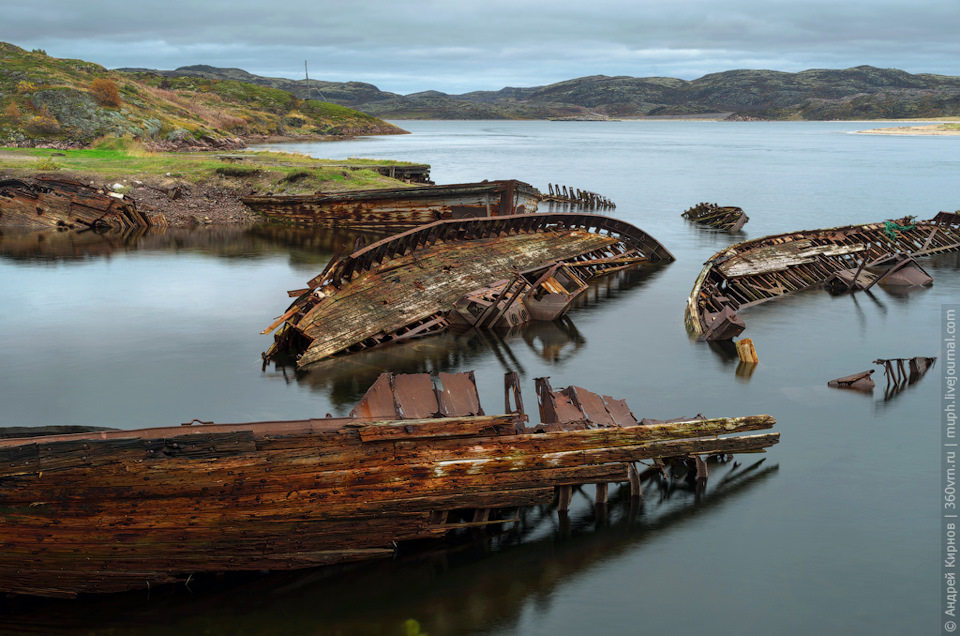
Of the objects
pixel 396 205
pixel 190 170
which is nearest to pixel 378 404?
pixel 396 205

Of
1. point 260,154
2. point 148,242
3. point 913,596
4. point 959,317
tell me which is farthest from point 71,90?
point 913,596

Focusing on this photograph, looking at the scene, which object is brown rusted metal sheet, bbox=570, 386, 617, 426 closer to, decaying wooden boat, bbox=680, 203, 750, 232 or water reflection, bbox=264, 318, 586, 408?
water reflection, bbox=264, 318, 586, 408

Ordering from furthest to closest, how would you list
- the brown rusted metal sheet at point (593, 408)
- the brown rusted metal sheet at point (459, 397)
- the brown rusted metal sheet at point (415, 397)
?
the brown rusted metal sheet at point (593, 408)
the brown rusted metal sheet at point (459, 397)
the brown rusted metal sheet at point (415, 397)

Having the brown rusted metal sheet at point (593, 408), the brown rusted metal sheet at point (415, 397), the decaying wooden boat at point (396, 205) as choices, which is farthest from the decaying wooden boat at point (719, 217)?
the brown rusted metal sheet at point (415, 397)

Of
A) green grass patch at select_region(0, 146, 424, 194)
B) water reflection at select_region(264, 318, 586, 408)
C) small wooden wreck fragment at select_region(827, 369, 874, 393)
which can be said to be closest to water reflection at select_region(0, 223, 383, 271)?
green grass patch at select_region(0, 146, 424, 194)

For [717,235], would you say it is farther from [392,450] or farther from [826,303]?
[392,450]

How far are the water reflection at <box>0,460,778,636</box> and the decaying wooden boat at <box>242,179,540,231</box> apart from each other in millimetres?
28843

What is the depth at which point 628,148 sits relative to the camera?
158 meters

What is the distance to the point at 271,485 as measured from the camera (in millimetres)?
10375

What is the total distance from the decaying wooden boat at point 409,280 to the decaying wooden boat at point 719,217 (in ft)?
72.7

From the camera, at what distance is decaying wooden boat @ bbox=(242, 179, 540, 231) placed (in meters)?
41.8

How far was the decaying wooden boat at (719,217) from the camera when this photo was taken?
171 ft

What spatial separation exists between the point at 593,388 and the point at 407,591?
10.3 m

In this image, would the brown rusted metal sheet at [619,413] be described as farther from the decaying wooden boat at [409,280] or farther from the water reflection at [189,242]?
the water reflection at [189,242]
